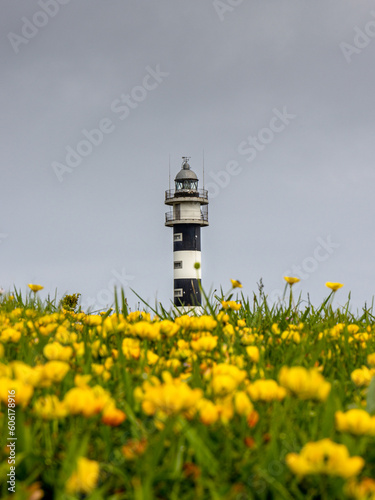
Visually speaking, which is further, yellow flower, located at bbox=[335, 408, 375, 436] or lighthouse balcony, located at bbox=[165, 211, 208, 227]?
lighthouse balcony, located at bbox=[165, 211, 208, 227]

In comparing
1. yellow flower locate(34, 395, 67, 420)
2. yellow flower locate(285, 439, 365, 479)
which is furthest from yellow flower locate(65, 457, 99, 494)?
yellow flower locate(285, 439, 365, 479)

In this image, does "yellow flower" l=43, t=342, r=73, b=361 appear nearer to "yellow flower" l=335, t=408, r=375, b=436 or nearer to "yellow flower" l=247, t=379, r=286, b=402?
"yellow flower" l=247, t=379, r=286, b=402

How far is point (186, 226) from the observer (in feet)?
98.8

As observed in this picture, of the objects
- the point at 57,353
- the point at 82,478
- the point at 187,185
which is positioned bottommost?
the point at 82,478

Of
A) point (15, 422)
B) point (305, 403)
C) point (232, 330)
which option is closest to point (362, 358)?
point (232, 330)

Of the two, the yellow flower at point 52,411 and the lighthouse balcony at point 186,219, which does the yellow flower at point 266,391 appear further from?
the lighthouse balcony at point 186,219

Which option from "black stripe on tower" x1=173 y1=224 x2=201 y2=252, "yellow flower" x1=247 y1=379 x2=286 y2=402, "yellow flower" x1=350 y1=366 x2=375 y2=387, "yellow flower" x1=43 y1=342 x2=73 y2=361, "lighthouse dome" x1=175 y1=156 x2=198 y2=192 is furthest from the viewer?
"lighthouse dome" x1=175 y1=156 x2=198 y2=192

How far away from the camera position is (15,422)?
4.22 ft

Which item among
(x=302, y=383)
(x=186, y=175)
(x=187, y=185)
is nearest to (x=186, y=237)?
(x=187, y=185)

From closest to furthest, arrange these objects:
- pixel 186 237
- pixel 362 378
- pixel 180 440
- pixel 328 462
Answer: pixel 328 462
pixel 180 440
pixel 362 378
pixel 186 237

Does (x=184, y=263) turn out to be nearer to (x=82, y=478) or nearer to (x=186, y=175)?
(x=186, y=175)

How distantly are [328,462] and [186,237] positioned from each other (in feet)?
94.1

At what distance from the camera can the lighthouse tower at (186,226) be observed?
28703mm

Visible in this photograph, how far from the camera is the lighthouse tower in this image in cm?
2870
